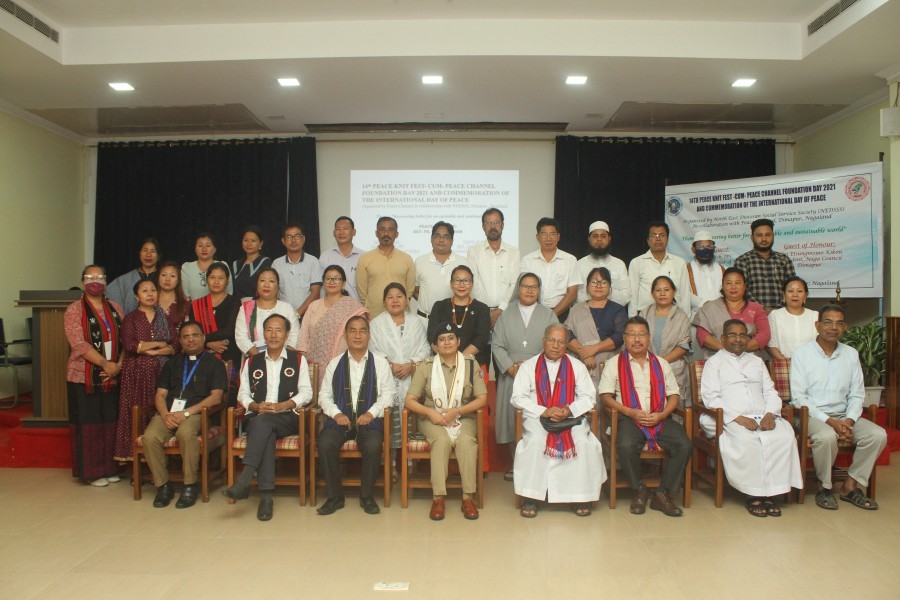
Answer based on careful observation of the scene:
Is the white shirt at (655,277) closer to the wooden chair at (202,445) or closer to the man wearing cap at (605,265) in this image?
the man wearing cap at (605,265)

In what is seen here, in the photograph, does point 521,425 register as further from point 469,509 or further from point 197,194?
point 197,194

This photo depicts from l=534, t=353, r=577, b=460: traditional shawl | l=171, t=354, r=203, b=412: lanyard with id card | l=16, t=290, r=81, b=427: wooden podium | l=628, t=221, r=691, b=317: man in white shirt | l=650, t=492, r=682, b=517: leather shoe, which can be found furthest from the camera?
l=628, t=221, r=691, b=317: man in white shirt

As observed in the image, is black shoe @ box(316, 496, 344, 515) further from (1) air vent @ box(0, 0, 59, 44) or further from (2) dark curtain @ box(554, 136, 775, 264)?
(2) dark curtain @ box(554, 136, 775, 264)

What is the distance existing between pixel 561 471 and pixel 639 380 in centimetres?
78

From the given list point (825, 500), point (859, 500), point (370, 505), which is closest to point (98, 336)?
point (370, 505)

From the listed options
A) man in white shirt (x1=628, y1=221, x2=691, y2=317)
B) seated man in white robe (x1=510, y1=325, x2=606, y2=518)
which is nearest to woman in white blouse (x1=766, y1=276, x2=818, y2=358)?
man in white shirt (x1=628, y1=221, x2=691, y2=317)

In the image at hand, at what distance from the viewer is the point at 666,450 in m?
3.74

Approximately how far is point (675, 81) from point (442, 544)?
15.1 feet

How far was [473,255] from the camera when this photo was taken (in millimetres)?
5027

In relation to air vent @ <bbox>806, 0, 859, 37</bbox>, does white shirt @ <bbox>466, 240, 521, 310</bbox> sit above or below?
below

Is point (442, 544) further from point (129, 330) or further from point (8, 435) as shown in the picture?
point (8, 435)

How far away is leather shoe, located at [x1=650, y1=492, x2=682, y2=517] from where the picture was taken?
3.62 metres

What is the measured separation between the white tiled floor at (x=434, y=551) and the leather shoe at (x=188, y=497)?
0.09 m

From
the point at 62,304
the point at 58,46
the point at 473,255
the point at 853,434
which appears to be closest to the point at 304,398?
the point at 473,255
